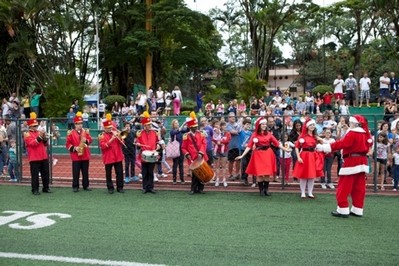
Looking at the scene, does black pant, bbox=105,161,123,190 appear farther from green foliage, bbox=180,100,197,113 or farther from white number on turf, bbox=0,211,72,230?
green foliage, bbox=180,100,197,113

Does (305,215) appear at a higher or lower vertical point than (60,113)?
lower

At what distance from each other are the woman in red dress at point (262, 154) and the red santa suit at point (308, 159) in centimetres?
46

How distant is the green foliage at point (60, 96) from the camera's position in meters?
20.6

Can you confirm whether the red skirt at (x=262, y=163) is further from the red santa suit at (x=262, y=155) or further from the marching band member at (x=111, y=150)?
the marching band member at (x=111, y=150)

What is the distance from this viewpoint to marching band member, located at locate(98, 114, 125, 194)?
1111 centimetres

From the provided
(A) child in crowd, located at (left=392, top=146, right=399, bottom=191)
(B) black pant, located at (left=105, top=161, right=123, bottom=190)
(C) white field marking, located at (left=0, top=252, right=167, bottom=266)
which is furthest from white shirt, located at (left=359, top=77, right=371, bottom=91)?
(C) white field marking, located at (left=0, top=252, right=167, bottom=266)

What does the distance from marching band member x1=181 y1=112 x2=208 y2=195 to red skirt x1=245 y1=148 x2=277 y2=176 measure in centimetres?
120

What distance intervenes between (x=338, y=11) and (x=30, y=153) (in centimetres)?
A: 2487

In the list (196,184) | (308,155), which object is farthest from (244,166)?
(308,155)

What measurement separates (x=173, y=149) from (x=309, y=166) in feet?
12.3

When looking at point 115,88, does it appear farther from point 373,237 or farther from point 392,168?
point 373,237

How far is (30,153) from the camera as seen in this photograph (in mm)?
11078

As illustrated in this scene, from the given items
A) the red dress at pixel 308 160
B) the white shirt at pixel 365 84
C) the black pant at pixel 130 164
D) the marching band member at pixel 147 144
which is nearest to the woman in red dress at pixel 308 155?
the red dress at pixel 308 160

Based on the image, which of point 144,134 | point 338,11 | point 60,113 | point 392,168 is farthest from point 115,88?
point 392,168
